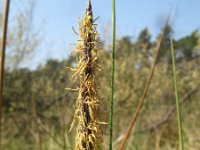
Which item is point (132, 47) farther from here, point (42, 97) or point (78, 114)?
point (78, 114)

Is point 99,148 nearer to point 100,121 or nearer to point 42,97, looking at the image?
point 100,121

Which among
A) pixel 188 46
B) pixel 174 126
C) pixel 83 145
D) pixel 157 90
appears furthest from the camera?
pixel 188 46

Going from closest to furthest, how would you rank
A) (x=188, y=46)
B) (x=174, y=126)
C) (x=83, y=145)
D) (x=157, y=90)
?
(x=83, y=145) < (x=174, y=126) < (x=157, y=90) < (x=188, y=46)

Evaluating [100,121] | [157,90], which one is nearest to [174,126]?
[157,90]

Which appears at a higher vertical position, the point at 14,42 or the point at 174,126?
the point at 14,42

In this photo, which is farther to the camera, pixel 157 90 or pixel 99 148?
pixel 157 90

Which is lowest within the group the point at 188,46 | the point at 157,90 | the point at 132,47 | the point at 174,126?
the point at 174,126
